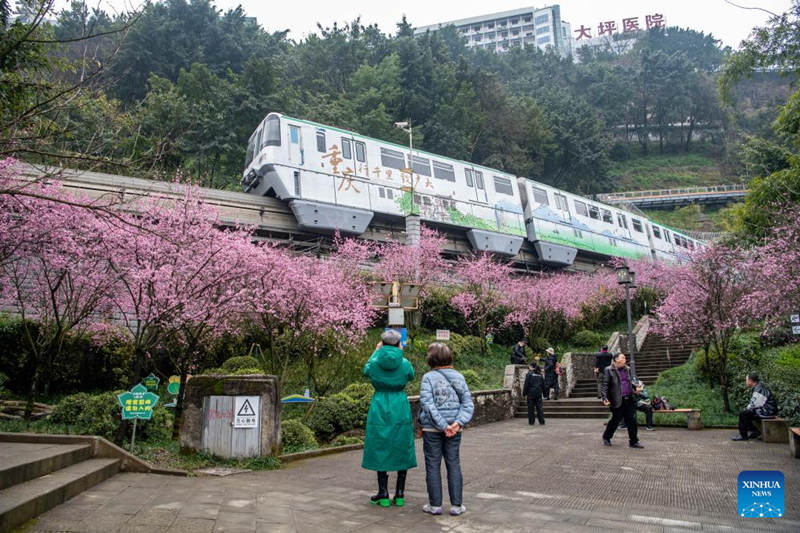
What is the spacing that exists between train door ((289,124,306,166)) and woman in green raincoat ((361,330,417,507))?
16778 millimetres

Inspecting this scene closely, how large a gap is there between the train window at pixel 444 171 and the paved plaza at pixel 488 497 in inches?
737

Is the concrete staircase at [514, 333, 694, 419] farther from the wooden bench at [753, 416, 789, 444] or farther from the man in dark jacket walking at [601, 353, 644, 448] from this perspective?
the man in dark jacket walking at [601, 353, 644, 448]

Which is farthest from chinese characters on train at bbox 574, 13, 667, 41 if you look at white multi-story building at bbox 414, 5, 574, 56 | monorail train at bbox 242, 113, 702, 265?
monorail train at bbox 242, 113, 702, 265

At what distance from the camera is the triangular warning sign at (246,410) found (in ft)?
22.6

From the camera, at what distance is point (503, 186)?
1133 inches

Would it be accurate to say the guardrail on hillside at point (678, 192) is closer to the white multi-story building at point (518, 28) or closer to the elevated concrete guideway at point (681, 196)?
the elevated concrete guideway at point (681, 196)

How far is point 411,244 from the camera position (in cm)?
2338

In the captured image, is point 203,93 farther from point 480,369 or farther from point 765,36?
point 765,36

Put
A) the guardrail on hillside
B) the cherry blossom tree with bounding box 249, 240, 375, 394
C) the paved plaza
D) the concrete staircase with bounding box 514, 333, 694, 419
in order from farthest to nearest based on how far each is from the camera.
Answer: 1. the guardrail on hillside
2. the concrete staircase with bounding box 514, 333, 694, 419
3. the cherry blossom tree with bounding box 249, 240, 375, 394
4. the paved plaza

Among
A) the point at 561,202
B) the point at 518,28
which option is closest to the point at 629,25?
the point at 518,28

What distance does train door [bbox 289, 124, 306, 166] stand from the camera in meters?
20.6

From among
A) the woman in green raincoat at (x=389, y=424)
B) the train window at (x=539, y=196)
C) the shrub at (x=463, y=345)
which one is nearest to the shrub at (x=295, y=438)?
the woman in green raincoat at (x=389, y=424)

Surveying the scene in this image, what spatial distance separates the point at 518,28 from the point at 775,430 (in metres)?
124

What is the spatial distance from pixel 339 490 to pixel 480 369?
14.3 meters
